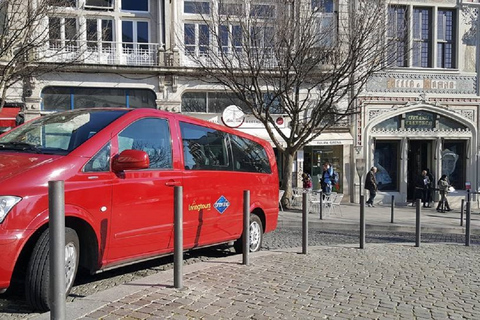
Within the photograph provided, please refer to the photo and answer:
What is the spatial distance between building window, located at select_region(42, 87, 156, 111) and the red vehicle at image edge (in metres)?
13.5

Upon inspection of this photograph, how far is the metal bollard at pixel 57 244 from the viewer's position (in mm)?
2846

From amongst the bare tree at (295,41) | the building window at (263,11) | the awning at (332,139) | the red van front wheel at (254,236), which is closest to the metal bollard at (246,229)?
the red van front wheel at (254,236)

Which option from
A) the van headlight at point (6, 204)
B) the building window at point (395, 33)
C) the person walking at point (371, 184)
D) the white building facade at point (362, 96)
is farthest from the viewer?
the person walking at point (371, 184)

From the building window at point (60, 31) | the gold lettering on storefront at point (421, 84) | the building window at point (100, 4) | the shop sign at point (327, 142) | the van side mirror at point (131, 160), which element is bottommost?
the van side mirror at point (131, 160)

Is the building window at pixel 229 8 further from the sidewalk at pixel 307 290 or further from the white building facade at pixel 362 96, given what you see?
the sidewalk at pixel 307 290

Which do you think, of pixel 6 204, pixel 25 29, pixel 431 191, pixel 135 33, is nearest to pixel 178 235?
pixel 6 204

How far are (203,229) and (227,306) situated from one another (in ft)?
5.66

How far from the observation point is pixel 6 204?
346cm

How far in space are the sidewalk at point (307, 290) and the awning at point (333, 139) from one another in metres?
13.0

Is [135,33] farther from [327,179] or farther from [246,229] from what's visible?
[246,229]

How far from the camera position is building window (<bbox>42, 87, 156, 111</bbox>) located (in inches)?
717

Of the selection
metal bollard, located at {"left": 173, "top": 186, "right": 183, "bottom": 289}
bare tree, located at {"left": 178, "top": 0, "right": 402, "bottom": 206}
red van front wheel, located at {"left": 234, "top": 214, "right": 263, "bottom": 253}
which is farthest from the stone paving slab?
bare tree, located at {"left": 178, "top": 0, "right": 402, "bottom": 206}

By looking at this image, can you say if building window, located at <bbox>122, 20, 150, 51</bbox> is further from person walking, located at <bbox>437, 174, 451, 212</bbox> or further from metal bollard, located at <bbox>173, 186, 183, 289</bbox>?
metal bollard, located at <bbox>173, 186, 183, 289</bbox>

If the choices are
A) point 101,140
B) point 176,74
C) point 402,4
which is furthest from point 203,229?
point 402,4
